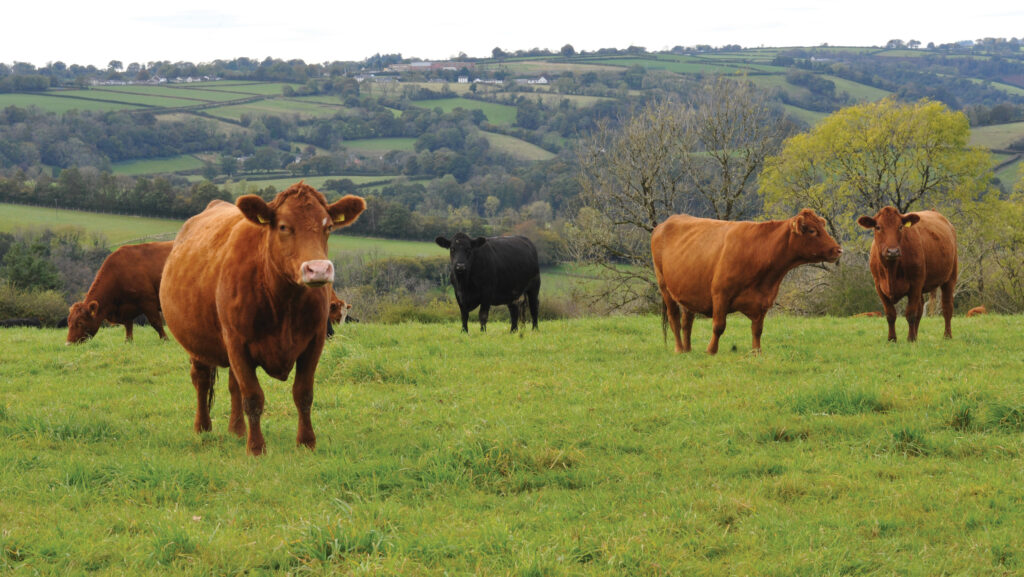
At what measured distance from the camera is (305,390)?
7.50 metres

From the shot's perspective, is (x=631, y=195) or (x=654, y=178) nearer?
(x=631, y=195)

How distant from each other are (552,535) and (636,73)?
165064 mm

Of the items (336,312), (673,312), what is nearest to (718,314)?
(673,312)

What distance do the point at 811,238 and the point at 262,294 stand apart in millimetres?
8295

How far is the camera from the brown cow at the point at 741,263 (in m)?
11.8

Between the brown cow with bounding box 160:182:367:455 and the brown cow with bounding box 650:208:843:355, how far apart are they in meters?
6.88

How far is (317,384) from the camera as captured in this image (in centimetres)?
1091

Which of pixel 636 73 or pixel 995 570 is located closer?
pixel 995 570

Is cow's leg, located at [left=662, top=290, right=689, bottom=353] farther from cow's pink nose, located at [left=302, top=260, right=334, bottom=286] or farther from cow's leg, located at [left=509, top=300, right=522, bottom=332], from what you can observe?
cow's pink nose, located at [left=302, top=260, right=334, bottom=286]

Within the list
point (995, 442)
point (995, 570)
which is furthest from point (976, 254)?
point (995, 570)

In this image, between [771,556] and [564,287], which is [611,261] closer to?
[564,287]

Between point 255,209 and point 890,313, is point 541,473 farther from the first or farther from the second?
A: point 890,313

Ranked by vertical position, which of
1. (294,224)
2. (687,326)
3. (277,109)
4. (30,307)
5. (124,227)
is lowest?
→ (124,227)

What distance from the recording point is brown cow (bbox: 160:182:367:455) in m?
6.77
